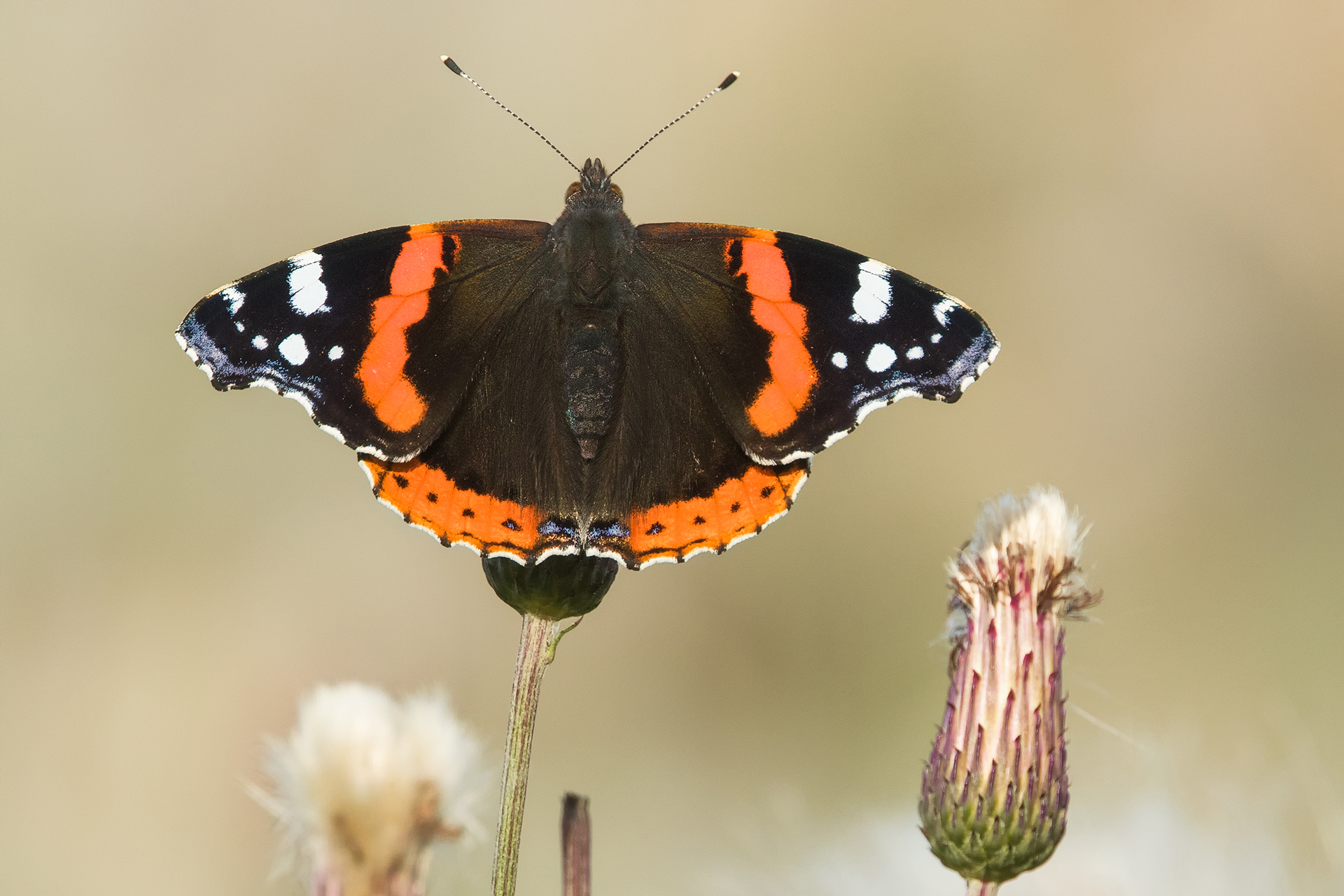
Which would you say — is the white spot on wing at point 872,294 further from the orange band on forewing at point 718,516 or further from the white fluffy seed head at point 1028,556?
the white fluffy seed head at point 1028,556

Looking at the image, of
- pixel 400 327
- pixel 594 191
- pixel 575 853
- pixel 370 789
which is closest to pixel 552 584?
pixel 370 789

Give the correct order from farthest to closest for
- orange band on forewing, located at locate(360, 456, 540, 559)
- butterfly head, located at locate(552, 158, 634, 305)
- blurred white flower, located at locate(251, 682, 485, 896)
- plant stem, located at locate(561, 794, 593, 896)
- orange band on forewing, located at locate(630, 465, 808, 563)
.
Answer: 1. butterfly head, located at locate(552, 158, 634, 305)
2. orange band on forewing, located at locate(630, 465, 808, 563)
3. orange band on forewing, located at locate(360, 456, 540, 559)
4. blurred white flower, located at locate(251, 682, 485, 896)
5. plant stem, located at locate(561, 794, 593, 896)

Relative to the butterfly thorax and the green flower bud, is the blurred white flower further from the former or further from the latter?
the butterfly thorax

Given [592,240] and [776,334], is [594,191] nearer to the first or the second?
[592,240]

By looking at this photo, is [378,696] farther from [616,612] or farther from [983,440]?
[983,440]

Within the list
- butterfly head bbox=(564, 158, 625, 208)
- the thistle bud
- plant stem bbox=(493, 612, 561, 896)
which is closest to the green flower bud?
plant stem bbox=(493, 612, 561, 896)

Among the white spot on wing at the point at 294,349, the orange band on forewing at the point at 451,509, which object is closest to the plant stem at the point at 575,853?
the orange band on forewing at the point at 451,509

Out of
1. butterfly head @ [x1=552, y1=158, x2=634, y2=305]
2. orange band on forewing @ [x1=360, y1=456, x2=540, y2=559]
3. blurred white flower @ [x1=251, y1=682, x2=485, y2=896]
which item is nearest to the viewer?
blurred white flower @ [x1=251, y1=682, x2=485, y2=896]
